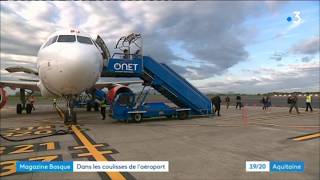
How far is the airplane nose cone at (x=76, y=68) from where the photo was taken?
12.7m

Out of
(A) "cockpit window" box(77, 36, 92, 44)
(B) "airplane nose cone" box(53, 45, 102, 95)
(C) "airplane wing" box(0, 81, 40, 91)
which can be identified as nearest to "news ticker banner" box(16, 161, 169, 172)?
(B) "airplane nose cone" box(53, 45, 102, 95)

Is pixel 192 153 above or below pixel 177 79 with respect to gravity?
below

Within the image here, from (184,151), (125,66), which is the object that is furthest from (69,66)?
(184,151)

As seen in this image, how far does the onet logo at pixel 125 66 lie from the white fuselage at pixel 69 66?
2.92 metres

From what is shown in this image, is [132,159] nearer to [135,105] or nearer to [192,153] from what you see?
[192,153]

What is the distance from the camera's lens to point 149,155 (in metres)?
7.99

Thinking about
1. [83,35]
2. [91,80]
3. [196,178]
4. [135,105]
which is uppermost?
[83,35]

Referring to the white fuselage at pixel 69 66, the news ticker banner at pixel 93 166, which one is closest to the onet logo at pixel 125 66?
the white fuselage at pixel 69 66

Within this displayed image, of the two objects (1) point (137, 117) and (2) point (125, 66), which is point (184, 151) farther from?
(2) point (125, 66)

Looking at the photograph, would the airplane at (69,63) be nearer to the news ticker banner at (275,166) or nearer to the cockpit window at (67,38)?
the cockpit window at (67,38)

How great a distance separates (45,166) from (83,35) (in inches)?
373

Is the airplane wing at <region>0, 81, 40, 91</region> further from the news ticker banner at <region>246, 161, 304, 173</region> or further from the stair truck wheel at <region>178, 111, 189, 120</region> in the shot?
the news ticker banner at <region>246, 161, 304, 173</region>

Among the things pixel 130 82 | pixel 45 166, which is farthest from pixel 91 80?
pixel 130 82

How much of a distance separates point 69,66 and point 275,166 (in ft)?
29.1
